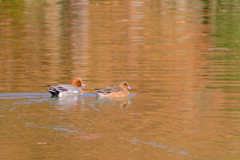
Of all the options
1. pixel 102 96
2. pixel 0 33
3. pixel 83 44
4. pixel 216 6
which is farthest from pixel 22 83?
pixel 216 6

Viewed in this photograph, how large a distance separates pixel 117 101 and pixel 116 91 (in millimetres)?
644

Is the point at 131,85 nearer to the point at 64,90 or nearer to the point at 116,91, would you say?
the point at 116,91

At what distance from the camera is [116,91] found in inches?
574

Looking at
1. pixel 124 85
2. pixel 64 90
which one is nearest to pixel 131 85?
pixel 124 85

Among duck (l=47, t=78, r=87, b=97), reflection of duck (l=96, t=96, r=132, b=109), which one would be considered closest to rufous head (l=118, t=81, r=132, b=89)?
reflection of duck (l=96, t=96, r=132, b=109)

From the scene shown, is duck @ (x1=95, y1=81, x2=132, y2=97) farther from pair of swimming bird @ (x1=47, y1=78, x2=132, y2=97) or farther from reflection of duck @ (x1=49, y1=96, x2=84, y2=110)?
reflection of duck @ (x1=49, y1=96, x2=84, y2=110)

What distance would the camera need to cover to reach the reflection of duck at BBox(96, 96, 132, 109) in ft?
43.4

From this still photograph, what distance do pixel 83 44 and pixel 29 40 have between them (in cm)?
284

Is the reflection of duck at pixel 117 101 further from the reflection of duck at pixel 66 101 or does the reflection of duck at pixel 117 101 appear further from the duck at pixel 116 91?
the reflection of duck at pixel 66 101

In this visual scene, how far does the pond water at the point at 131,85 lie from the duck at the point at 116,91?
233mm

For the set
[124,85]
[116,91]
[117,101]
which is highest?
[124,85]

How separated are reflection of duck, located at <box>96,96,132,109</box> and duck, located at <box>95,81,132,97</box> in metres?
0.13

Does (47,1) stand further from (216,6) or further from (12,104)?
(12,104)

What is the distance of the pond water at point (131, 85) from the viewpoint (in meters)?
9.57
